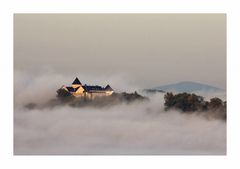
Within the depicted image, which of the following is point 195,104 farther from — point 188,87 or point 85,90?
point 85,90

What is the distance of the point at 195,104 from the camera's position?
7.79 meters

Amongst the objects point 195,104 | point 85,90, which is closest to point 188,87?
point 195,104

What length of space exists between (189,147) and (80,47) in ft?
4.62

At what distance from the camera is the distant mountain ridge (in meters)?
7.78

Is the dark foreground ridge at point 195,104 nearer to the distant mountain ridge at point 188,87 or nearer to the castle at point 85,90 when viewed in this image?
the distant mountain ridge at point 188,87

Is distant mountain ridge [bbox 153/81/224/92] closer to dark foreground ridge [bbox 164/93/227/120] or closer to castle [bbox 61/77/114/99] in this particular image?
dark foreground ridge [bbox 164/93/227/120]

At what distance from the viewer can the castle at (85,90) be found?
7.77 meters

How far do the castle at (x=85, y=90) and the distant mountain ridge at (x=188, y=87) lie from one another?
496 millimetres

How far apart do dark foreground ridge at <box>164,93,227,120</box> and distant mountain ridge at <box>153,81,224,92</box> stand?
0.05m

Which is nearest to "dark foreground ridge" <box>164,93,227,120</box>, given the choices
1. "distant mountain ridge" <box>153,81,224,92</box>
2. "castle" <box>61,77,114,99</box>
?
"distant mountain ridge" <box>153,81,224,92</box>

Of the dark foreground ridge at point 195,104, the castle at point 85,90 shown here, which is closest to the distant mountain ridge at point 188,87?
the dark foreground ridge at point 195,104
